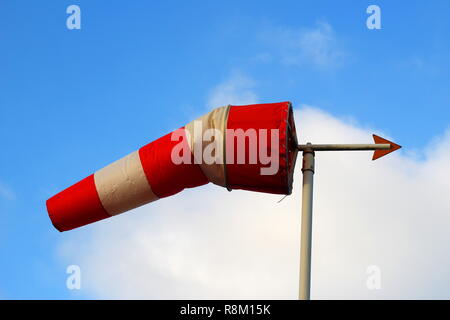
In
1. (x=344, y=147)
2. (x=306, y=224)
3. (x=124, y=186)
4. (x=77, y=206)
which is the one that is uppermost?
→ (x=344, y=147)

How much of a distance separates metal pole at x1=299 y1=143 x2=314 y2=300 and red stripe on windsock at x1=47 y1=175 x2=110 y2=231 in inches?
92.6

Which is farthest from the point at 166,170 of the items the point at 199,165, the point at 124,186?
the point at 124,186

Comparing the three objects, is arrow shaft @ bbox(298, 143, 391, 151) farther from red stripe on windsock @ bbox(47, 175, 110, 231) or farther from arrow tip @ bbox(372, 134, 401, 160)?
red stripe on windsock @ bbox(47, 175, 110, 231)

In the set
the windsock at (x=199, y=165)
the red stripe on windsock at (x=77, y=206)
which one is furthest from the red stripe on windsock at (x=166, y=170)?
the red stripe on windsock at (x=77, y=206)

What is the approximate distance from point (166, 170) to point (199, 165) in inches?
15.9

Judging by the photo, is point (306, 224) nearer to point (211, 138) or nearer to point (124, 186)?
point (211, 138)

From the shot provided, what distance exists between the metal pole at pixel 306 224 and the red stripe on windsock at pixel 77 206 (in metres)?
2.35

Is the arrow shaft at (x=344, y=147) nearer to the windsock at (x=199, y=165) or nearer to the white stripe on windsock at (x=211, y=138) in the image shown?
the windsock at (x=199, y=165)

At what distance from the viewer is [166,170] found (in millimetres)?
8039

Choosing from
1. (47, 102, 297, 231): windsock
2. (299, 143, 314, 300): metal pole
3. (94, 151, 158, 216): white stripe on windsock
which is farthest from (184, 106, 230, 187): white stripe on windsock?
(299, 143, 314, 300): metal pole
